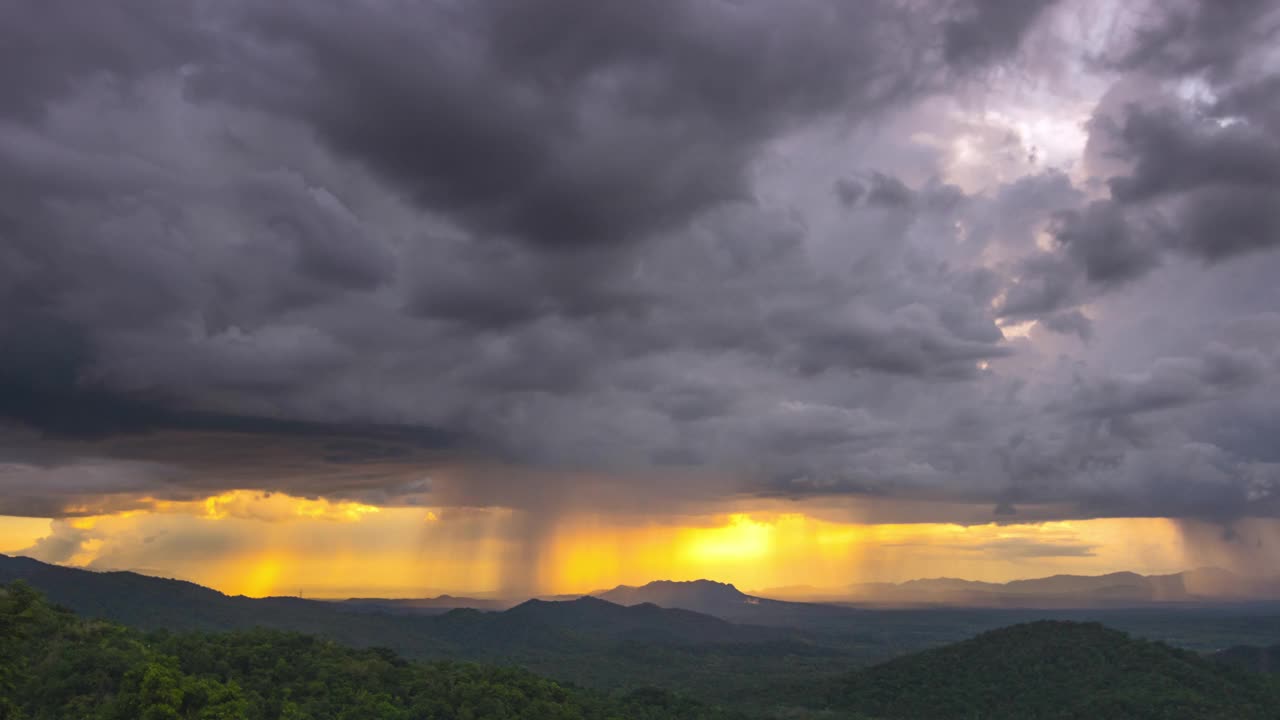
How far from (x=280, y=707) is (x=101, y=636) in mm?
41802

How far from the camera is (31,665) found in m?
124

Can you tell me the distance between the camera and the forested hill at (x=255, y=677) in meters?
99.5

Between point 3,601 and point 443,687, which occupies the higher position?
point 3,601

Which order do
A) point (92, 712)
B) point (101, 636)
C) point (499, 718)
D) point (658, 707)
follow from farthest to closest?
point (658, 707) < point (101, 636) < point (499, 718) < point (92, 712)

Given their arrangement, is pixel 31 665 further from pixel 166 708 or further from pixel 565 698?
pixel 565 698

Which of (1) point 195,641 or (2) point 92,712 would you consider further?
(1) point 195,641

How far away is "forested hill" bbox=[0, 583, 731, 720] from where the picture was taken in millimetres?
99500

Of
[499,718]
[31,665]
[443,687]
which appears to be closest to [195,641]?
[31,665]

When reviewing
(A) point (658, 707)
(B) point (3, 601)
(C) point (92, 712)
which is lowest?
(A) point (658, 707)

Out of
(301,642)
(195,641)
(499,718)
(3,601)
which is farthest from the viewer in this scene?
(301,642)

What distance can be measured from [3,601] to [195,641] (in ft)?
236

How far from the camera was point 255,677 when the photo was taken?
5615 inches

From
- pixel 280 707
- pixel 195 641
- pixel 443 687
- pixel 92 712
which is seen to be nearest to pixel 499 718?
pixel 443 687

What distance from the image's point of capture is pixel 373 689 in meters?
147
